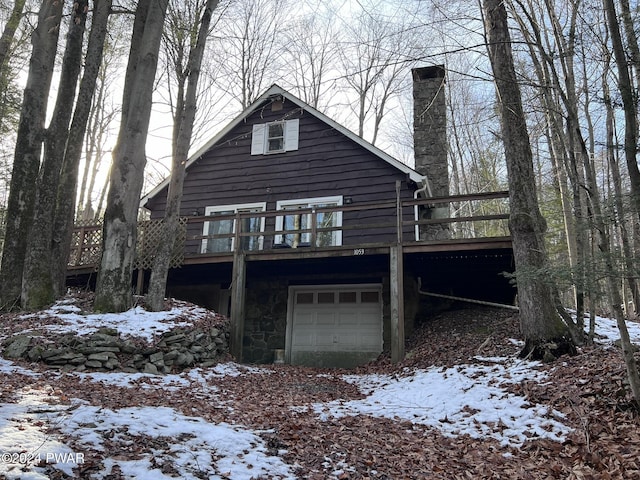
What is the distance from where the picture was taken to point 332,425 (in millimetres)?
5152

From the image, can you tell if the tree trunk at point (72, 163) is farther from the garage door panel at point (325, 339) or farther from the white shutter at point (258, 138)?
the garage door panel at point (325, 339)

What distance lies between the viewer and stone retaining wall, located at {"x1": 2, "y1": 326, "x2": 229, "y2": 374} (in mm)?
6754

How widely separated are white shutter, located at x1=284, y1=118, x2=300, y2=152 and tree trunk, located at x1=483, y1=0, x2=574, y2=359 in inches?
283

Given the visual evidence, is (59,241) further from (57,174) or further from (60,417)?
(60,417)

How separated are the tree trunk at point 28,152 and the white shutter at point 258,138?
5.89 meters

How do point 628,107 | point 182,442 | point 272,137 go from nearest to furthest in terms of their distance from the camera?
1. point 182,442
2. point 628,107
3. point 272,137

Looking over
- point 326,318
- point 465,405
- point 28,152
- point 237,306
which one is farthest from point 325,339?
point 28,152

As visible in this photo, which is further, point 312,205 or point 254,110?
point 254,110

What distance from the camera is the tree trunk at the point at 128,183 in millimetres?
8641

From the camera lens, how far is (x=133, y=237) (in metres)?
9.07

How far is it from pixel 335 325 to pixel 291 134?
6.12 m

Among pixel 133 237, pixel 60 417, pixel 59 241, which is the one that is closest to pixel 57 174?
pixel 59 241

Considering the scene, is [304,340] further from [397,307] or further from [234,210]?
[234,210]

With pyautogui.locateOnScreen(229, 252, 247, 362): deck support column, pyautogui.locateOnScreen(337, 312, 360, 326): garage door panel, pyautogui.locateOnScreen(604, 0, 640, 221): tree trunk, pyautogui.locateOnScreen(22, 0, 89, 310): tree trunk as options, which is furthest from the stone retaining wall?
pyautogui.locateOnScreen(604, 0, 640, 221): tree trunk
